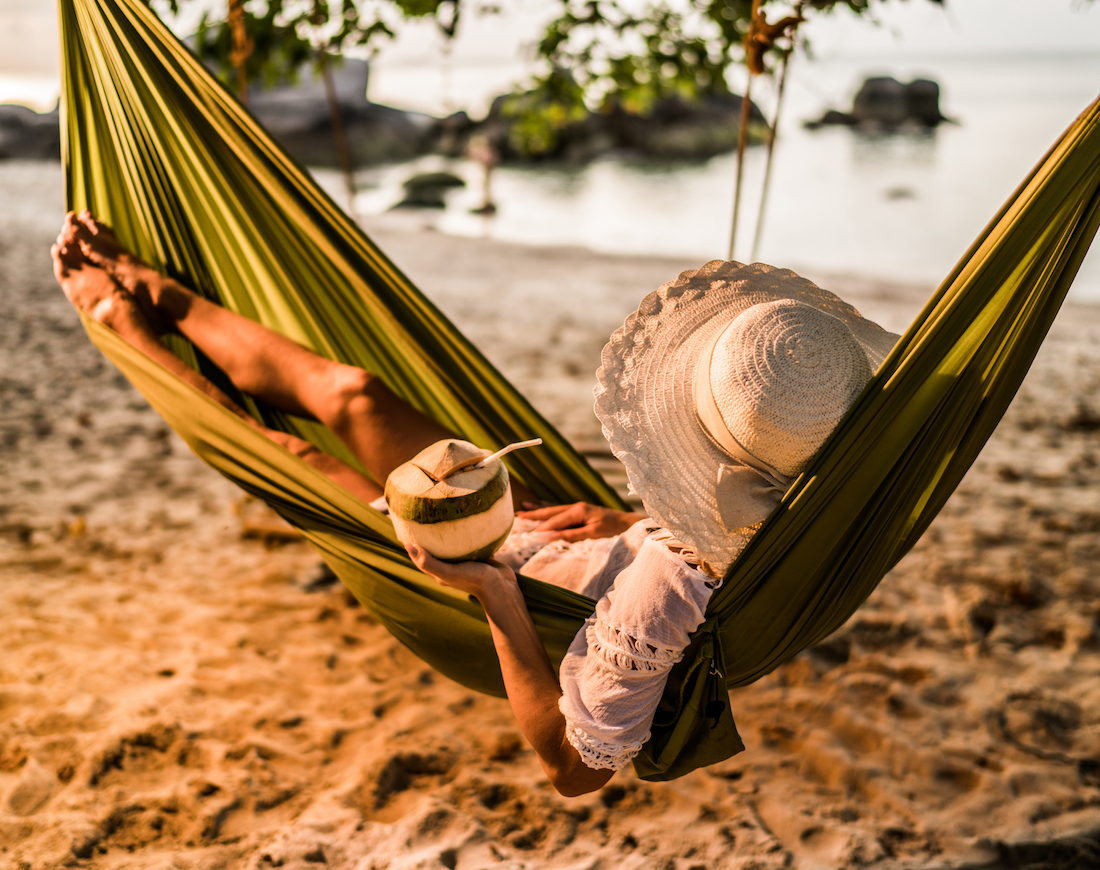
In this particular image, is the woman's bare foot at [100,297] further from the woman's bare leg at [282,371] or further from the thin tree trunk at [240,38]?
the thin tree trunk at [240,38]

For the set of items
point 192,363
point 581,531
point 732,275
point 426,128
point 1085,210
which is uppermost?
point 426,128

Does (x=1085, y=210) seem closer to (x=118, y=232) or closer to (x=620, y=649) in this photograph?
(x=620, y=649)

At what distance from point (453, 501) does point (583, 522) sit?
0.50m

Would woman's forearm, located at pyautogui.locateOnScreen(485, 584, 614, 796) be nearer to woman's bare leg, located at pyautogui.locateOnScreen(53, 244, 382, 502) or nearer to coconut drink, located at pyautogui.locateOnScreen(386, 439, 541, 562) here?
coconut drink, located at pyautogui.locateOnScreen(386, 439, 541, 562)

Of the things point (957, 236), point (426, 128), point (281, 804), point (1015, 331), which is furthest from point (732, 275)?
point (426, 128)

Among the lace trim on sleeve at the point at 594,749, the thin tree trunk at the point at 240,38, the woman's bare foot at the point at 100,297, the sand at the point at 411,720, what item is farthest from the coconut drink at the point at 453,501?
the thin tree trunk at the point at 240,38

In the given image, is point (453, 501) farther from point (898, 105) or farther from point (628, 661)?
point (898, 105)

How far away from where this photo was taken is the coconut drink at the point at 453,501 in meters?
1.00

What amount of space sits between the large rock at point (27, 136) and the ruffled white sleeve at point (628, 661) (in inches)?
620

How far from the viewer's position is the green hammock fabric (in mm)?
1049

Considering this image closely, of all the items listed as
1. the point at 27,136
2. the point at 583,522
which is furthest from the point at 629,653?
the point at 27,136

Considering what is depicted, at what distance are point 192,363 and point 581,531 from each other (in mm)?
969

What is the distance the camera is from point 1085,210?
105 centimetres

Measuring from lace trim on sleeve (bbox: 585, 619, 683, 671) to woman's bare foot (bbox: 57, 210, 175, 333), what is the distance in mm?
1238
